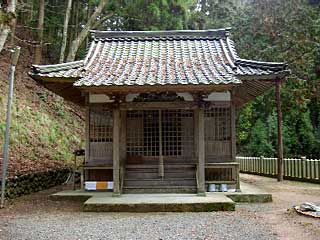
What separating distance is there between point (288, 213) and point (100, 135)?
550 centimetres

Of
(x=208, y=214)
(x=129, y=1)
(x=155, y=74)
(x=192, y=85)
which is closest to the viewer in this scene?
(x=208, y=214)

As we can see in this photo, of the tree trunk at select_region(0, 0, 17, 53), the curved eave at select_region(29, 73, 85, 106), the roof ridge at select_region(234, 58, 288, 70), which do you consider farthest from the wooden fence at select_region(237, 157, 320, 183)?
the tree trunk at select_region(0, 0, 17, 53)

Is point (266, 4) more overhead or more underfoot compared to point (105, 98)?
more overhead

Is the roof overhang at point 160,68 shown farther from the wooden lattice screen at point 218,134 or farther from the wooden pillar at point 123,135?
the wooden pillar at point 123,135

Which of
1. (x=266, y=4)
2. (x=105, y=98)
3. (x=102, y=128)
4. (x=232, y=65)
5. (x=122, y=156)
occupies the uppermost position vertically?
(x=266, y=4)

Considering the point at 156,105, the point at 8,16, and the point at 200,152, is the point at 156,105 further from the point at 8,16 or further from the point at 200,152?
the point at 8,16

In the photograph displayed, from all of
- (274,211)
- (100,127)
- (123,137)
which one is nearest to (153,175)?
(123,137)

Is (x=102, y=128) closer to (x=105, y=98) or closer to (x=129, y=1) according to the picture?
(x=105, y=98)

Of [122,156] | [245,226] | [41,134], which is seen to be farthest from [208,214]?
[41,134]

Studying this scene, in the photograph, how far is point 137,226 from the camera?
6.54 m

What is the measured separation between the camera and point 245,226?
648 cm

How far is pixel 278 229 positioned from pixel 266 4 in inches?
539

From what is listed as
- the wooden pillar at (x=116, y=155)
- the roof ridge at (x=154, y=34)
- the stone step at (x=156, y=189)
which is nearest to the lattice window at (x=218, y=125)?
the stone step at (x=156, y=189)

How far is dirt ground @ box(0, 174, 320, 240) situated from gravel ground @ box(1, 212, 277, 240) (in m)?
0.22
